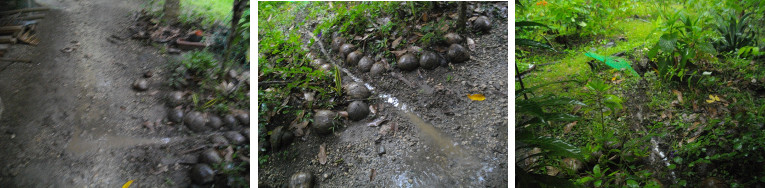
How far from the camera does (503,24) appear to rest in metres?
1.31

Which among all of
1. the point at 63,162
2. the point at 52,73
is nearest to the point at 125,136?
the point at 63,162

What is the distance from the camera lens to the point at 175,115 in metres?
1.18

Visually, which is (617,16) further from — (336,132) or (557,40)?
(336,132)

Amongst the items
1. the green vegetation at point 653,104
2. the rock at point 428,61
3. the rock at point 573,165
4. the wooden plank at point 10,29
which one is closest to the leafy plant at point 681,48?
the green vegetation at point 653,104

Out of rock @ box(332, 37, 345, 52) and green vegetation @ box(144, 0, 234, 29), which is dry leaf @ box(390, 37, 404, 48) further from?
green vegetation @ box(144, 0, 234, 29)

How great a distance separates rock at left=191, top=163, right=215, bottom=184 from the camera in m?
1.13

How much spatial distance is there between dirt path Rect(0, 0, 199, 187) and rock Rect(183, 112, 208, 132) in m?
0.05

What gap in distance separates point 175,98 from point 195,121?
4.0 inches

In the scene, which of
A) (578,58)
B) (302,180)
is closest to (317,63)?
(302,180)

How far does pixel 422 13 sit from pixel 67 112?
1225 mm

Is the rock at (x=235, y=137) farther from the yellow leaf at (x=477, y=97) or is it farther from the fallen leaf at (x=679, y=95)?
the fallen leaf at (x=679, y=95)

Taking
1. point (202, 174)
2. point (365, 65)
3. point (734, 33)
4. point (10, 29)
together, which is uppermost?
point (10, 29)

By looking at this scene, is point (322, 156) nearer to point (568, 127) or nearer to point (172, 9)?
point (172, 9)

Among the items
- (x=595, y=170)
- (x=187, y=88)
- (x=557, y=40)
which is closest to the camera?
(x=187, y=88)
